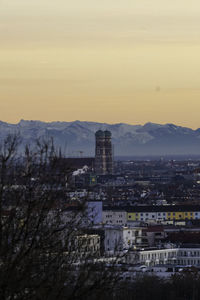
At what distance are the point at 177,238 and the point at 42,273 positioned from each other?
63.3 metres

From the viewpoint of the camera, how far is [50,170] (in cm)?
2006

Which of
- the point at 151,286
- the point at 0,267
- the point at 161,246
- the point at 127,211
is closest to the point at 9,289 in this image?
the point at 0,267

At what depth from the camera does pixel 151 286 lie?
54.0m

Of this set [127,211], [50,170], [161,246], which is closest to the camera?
[50,170]

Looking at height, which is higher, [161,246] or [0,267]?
→ [161,246]

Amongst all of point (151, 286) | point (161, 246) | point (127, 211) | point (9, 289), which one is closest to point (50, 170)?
point (9, 289)

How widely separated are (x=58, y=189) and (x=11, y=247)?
2.31m

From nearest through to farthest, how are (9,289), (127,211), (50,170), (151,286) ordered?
(9,289) → (50,170) → (151,286) → (127,211)

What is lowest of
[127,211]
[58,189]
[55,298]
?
[55,298]

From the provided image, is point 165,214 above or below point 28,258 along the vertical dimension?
above

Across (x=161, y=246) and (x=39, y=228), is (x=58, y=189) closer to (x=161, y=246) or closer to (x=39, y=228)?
(x=39, y=228)

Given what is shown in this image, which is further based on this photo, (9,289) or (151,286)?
(151,286)

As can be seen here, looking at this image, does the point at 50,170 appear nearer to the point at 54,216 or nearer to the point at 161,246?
the point at 54,216

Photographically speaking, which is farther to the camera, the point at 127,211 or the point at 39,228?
the point at 127,211
